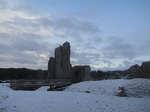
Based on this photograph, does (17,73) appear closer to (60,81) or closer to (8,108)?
(60,81)

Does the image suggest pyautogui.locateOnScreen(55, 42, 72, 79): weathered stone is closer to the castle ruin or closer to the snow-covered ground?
the castle ruin

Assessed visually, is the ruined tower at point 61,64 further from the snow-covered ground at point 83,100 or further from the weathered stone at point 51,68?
the snow-covered ground at point 83,100

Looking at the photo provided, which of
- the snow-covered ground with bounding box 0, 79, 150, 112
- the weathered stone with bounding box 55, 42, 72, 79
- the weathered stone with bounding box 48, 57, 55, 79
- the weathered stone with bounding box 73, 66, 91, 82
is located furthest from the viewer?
the weathered stone with bounding box 48, 57, 55, 79

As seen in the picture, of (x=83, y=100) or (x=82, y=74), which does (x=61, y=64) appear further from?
(x=83, y=100)

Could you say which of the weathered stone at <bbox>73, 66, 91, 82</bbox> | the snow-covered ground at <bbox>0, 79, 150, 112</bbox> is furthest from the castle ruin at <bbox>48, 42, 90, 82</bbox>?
the snow-covered ground at <bbox>0, 79, 150, 112</bbox>

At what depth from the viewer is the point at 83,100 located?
1689 centimetres

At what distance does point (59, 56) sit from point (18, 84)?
513 inches

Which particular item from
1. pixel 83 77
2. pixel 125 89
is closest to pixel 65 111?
pixel 125 89

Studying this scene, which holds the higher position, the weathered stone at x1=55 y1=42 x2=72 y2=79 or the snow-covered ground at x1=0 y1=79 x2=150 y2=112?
the weathered stone at x1=55 y1=42 x2=72 y2=79

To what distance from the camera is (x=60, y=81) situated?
119 feet

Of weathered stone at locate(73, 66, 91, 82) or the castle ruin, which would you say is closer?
weathered stone at locate(73, 66, 91, 82)

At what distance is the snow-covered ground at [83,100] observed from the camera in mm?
13734

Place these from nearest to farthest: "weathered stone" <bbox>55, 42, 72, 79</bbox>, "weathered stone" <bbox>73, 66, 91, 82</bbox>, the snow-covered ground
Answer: the snow-covered ground
"weathered stone" <bbox>73, 66, 91, 82</bbox>
"weathered stone" <bbox>55, 42, 72, 79</bbox>

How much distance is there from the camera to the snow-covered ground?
45.1 feet
